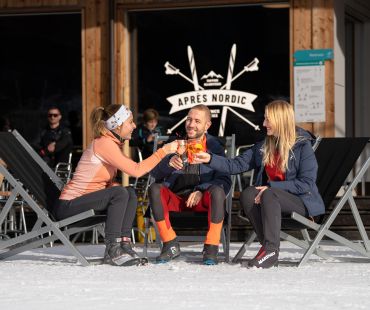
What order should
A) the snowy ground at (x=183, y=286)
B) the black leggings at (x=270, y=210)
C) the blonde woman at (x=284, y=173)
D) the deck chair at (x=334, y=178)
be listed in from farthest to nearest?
1. the deck chair at (x=334, y=178)
2. the blonde woman at (x=284, y=173)
3. the black leggings at (x=270, y=210)
4. the snowy ground at (x=183, y=286)

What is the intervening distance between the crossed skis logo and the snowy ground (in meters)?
4.52

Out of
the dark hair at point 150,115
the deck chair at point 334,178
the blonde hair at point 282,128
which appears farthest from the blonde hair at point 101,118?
the dark hair at point 150,115

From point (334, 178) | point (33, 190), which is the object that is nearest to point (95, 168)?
point (33, 190)

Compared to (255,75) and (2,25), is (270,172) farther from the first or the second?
(2,25)

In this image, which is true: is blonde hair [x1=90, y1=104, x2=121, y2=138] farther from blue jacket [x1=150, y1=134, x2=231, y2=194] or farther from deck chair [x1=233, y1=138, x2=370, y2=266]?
deck chair [x1=233, y1=138, x2=370, y2=266]

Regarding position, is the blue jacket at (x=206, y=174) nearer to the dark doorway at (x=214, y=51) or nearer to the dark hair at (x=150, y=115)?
the dark hair at (x=150, y=115)

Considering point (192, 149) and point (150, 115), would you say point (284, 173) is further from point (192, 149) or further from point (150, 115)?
point (150, 115)

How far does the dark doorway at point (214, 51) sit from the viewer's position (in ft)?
44.5

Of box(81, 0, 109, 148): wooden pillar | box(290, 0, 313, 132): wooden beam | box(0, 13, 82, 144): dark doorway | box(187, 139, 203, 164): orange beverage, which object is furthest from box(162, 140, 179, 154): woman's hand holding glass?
box(0, 13, 82, 144): dark doorway

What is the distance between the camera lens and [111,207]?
8.69 metres

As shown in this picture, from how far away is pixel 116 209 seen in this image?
867cm

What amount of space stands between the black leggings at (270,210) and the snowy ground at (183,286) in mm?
222

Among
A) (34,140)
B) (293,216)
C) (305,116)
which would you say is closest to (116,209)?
(293,216)

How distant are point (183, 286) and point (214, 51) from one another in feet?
22.5
